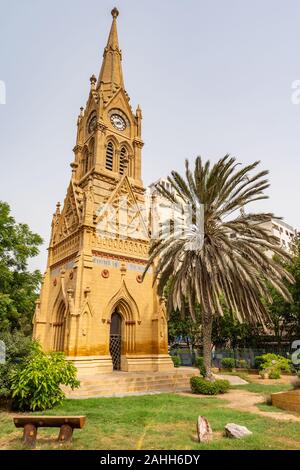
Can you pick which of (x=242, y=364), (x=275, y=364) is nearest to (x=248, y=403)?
(x=275, y=364)

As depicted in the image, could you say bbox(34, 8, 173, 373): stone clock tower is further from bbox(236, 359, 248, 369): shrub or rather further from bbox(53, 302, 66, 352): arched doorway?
bbox(236, 359, 248, 369): shrub

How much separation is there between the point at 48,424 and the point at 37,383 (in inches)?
184

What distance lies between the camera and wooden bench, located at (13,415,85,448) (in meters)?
7.09

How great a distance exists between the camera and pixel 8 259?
23.2m

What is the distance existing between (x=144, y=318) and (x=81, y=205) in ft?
29.5

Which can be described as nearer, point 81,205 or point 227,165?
point 227,165

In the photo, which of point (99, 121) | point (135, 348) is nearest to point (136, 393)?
point (135, 348)

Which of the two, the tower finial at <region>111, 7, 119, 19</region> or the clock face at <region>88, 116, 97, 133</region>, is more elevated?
the tower finial at <region>111, 7, 119, 19</region>

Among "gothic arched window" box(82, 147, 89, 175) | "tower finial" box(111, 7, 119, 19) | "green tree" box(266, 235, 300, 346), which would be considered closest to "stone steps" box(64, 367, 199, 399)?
"green tree" box(266, 235, 300, 346)

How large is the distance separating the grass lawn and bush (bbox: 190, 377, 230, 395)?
266cm

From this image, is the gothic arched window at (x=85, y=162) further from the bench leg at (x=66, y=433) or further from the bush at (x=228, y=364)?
the bench leg at (x=66, y=433)

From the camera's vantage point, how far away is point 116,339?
21.1m

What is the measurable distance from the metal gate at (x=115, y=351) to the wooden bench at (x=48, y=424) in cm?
1373

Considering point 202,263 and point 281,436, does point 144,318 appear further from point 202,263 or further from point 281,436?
point 281,436
